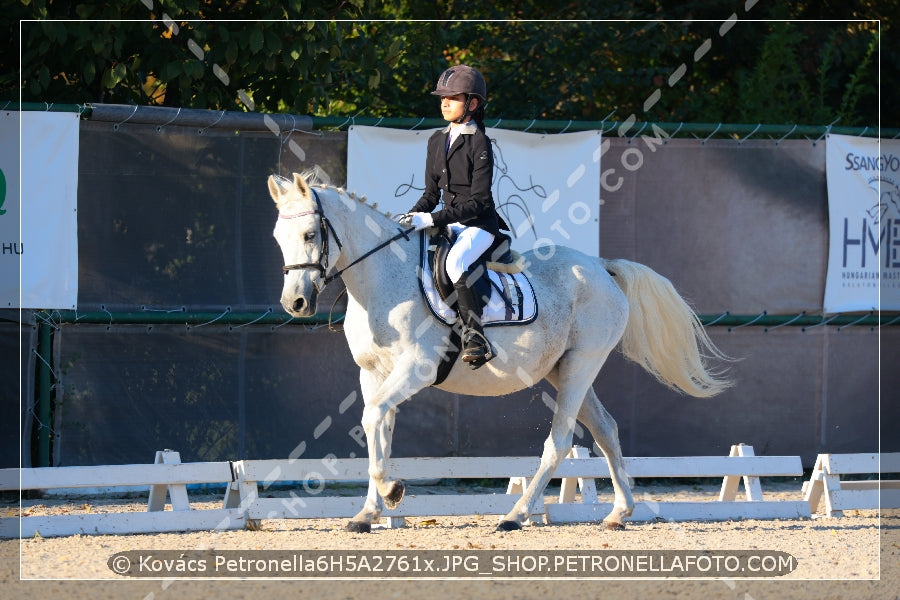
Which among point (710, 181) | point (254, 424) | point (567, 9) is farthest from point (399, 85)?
point (254, 424)

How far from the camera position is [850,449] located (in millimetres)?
10352

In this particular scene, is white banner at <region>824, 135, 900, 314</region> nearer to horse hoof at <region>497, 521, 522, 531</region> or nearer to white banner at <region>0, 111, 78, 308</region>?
horse hoof at <region>497, 521, 522, 531</region>

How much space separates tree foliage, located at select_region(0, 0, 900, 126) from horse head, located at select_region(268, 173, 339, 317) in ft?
10.4

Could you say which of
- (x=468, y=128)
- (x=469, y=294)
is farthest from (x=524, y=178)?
(x=469, y=294)

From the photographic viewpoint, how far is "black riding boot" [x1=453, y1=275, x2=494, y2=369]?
696 cm

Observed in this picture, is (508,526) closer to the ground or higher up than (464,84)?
closer to the ground

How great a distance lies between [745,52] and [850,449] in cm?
500

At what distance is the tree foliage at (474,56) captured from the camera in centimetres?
947

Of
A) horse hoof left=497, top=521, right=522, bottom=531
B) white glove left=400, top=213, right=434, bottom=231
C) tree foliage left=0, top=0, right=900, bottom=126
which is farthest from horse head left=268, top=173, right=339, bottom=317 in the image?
tree foliage left=0, top=0, right=900, bottom=126

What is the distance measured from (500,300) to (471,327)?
325mm

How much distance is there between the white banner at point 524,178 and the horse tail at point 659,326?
1565 millimetres

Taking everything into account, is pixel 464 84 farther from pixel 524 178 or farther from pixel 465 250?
pixel 524 178

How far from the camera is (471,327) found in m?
7.00

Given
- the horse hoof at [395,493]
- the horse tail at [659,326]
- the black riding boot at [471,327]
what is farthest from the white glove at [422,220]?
the horse tail at [659,326]
